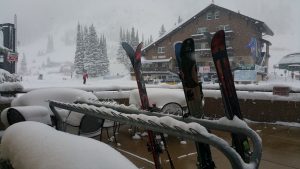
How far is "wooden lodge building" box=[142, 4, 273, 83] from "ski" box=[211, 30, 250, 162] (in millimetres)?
39473

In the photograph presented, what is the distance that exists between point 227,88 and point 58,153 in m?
1.48

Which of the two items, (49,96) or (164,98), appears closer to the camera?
(49,96)

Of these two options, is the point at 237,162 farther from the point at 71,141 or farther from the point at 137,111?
the point at 137,111

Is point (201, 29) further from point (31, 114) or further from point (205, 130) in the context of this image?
point (205, 130)

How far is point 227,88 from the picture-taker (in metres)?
2.42

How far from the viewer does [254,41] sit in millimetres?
40219

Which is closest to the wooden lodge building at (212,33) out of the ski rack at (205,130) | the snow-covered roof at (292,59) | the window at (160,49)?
the window at (160,49)

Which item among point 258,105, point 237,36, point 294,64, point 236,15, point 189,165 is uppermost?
point 236,15

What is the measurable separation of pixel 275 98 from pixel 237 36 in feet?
123

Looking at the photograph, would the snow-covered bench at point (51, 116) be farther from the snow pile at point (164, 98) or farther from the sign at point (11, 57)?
the sign at point (11, 57)

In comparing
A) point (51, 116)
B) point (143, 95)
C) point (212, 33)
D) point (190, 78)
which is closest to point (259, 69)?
point (212, 33)

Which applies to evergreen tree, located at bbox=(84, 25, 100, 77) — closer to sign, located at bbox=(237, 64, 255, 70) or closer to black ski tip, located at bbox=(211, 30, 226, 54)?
sign, located at bbox=(237, 64, 255, 70)

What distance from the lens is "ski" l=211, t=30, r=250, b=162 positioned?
233 centimetres

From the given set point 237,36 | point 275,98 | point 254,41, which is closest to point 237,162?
point 275,98
